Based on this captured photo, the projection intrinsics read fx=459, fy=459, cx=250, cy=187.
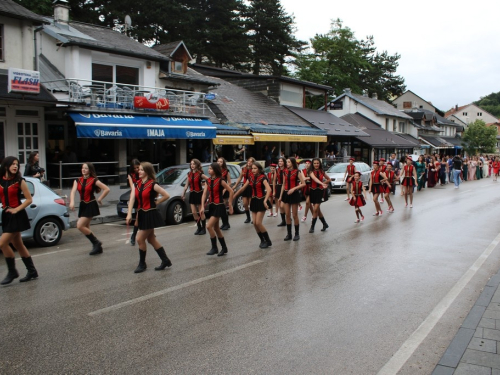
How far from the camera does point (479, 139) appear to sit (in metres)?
66.6

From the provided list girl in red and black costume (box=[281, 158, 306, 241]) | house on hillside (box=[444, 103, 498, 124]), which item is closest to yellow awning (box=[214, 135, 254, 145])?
girl in red and black costume (box=[281, 158, 306, 241])

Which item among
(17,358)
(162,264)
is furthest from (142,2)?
(17,358)

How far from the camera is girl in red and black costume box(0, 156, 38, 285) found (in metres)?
6.71

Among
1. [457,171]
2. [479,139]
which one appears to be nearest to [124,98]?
[457,171]

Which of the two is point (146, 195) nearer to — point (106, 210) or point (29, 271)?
point (29, 271)

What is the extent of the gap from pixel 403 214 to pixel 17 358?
12618mm

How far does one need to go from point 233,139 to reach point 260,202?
13.9 metres

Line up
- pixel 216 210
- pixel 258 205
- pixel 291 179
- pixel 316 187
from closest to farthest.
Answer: pixel 216 210 → pixel 258 205 → pixel 291 179 → pixel 316 187

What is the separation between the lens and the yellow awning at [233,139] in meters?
22.2

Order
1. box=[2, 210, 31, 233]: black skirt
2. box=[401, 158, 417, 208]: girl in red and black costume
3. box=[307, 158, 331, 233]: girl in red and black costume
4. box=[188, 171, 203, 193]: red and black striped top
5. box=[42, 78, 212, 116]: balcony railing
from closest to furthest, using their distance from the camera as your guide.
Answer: box=[2, 210, 31, 233]: black skirt → box=[188, 171, 203, 193]: red and black striped top → box=[307, 158, 331, 233]: girl in red and black costume → box=[401, 158, 417, 208]: girl in red and black costume → box=[42, 78, 212, 116]: balcony railing

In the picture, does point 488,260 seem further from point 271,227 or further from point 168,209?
point 168,209

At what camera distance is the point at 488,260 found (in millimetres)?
8555

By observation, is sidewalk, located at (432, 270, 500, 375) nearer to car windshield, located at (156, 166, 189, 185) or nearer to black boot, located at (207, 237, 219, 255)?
black boot, located at (207, 237, 219, 255)

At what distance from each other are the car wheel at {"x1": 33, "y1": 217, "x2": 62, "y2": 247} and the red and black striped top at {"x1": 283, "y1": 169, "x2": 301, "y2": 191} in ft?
16.7
